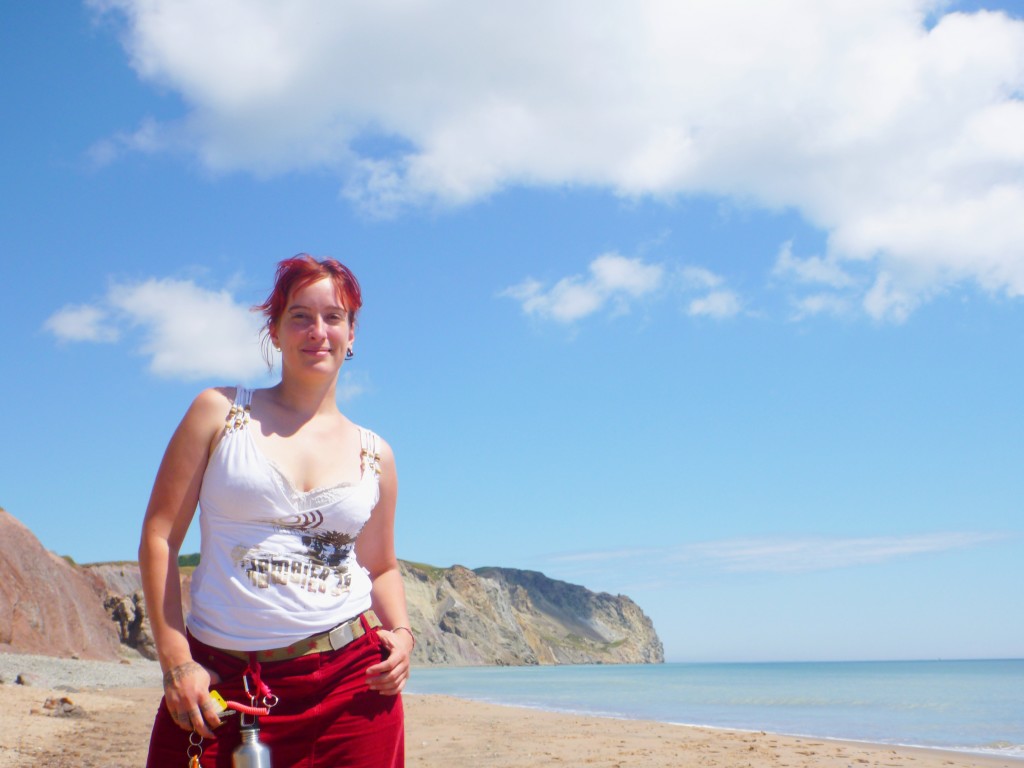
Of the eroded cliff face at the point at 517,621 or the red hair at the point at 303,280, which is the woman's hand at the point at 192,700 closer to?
the red hair at the point at 303,280

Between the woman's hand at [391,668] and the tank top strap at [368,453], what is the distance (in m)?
0.39

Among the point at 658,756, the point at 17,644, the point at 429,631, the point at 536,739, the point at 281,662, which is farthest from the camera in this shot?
the point at 429,631

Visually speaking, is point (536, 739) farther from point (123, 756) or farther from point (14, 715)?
point (14, 715)

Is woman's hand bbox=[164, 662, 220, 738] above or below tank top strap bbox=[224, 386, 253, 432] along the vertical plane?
below

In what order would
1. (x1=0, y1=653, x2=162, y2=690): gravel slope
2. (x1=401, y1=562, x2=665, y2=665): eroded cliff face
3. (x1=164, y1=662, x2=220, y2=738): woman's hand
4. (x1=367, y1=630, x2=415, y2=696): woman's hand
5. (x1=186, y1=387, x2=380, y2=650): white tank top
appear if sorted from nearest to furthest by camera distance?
(x1=164, y1=662, x2=220, y2=738): woman's hand, (x1=186, y1=387, x2=380, y2=650): white tank top, (x1=367, y1=630, x2=415, y2=696): woman's hand, (x1=0, y1=653, x2=162, y2=690): gravel slope, (x1=401, y1=562, x2=665, y2=665): eroded cliff face

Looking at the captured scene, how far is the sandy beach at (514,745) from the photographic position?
28.3 feet

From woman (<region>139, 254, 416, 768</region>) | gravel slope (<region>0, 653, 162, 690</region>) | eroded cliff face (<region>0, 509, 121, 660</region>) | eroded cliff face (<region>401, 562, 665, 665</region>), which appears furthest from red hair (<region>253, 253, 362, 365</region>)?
eroded cliff face (<region>401, 562, 665, 665</region>)

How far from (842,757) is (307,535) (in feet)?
31.1

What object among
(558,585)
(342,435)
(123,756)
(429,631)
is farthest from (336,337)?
(558,585)

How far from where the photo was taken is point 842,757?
988 cm

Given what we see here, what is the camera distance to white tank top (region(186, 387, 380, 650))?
2.00m

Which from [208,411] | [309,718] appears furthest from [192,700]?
[208,411]

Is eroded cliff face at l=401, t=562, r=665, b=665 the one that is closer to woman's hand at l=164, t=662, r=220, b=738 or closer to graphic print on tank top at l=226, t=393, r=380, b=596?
graphic print on tank top at l=226, t=393, r=380, b=596

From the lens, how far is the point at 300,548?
207 centimetres
